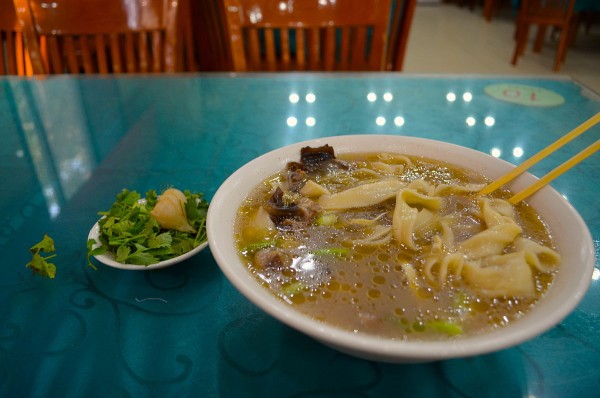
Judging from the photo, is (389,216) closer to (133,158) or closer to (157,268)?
(157,268)

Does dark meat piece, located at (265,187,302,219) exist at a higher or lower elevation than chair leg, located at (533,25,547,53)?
higher

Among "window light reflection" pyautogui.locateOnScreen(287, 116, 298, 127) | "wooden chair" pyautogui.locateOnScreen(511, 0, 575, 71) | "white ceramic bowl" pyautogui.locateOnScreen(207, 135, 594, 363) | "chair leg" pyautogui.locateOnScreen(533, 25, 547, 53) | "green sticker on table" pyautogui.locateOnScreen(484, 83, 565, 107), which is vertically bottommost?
"chair leg" pyautogui.locateOnScreen(533, 25, 547, 53)

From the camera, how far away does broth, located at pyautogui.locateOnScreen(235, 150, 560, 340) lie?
32.7 inches

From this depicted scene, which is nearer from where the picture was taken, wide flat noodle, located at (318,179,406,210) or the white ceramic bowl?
the white ceramic bowl

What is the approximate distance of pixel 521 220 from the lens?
3.59ft

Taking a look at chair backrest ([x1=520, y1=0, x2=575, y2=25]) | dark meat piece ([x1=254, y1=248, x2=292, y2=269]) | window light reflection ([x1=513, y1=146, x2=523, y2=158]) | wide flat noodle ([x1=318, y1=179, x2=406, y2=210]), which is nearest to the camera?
dark meat piece ([x1=254, y1=248, x2=292, y2=269])

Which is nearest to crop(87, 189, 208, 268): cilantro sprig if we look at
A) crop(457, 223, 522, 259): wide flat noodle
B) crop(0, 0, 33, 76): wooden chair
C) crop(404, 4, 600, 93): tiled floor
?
crop(457, 223, 522, 259): wide flat noodle

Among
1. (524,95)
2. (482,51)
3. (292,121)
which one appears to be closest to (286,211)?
(292,121)

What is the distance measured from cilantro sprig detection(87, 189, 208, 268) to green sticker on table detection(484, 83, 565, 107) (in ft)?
6.31

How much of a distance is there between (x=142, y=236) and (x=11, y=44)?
9.20ft

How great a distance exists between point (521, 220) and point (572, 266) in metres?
0.26

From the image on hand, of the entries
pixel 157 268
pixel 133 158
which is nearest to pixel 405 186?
pixel 157 268

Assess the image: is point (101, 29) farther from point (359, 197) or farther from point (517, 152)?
point (517, 152)

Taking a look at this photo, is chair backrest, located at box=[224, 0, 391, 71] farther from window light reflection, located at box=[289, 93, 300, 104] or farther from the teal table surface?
window light reflection, located at box=[289, 93, 300, 104]
